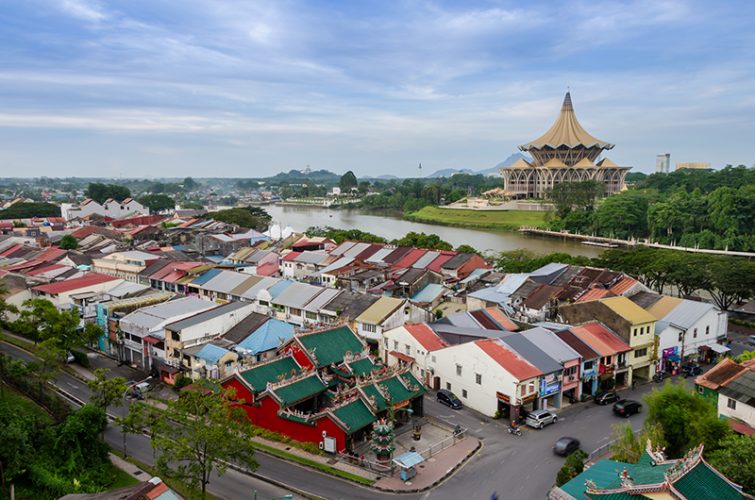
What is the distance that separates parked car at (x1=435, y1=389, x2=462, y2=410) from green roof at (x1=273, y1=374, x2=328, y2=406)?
410 centimetres

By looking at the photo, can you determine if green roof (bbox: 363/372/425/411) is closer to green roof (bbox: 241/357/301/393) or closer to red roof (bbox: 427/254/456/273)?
green roof (bbox: 241/357/301/393)

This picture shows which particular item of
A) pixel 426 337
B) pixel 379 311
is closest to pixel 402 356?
pixel 426 337

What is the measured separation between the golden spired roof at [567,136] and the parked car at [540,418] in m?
78.5

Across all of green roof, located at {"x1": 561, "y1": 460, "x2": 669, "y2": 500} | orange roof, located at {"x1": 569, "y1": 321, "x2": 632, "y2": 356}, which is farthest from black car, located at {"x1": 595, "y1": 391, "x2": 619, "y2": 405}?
green roof, located at {"x1": 561, "y1": 460, "x2": 669, "y2": 500}

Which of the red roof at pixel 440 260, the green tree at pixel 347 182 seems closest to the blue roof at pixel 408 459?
the red roof at pixel 440 260

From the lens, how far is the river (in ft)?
188

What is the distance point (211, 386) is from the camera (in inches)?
633

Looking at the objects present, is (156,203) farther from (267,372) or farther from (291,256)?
(267,372)

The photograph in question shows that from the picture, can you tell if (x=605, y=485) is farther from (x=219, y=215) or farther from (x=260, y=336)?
(x=219, y=215)

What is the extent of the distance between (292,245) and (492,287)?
1796cm

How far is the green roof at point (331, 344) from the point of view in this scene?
1783 centimetres

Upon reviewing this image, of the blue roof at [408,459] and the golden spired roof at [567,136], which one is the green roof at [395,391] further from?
the golden spired roof at [567,136]

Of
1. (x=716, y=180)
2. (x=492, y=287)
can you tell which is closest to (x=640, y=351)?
(x=492, y=287)

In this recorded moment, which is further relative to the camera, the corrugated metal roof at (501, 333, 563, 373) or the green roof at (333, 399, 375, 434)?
the corrugated metal roof at (501, 333, 563, 373)
